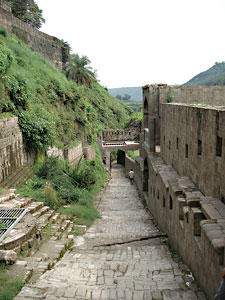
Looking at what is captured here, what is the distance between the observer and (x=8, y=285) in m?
5.21

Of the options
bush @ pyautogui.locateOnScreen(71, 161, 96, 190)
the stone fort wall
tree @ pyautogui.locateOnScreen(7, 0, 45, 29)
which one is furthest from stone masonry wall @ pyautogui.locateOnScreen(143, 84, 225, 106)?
tree @ pyautogui.locateOnScreen(7, 0, 45, 29)

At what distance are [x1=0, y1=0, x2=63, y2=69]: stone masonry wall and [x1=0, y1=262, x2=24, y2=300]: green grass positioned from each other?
21.1m

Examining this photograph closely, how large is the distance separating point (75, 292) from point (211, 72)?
135047 millimetres

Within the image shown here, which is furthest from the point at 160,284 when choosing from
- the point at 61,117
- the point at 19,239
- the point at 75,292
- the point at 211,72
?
the point at 211,72

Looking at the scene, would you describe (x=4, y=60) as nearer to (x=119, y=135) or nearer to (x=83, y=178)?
(x=83, y=178)

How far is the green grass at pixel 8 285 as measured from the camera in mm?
4887

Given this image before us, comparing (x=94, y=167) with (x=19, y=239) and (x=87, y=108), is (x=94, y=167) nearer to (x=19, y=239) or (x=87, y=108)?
(x=87, y=108)

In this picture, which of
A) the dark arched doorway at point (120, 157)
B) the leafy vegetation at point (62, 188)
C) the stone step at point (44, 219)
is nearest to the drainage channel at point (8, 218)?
the stone step at point (44, 219)

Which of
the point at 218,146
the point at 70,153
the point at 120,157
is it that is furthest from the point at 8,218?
the point at 120,157

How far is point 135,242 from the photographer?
382 inches

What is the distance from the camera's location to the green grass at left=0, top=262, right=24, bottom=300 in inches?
192

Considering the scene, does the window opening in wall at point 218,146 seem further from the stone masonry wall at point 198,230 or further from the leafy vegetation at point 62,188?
the leafy vegetation at point 62,188

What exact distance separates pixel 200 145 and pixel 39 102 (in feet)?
38.8

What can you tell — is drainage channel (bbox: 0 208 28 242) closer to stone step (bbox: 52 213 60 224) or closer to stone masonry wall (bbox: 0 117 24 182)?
stone step (bbox: 52 213 60 224)
